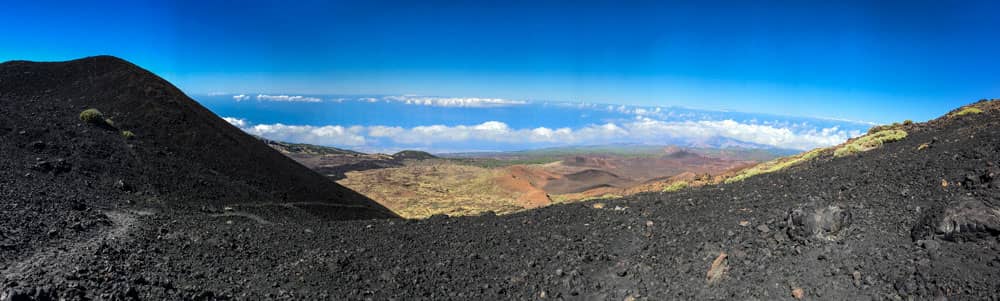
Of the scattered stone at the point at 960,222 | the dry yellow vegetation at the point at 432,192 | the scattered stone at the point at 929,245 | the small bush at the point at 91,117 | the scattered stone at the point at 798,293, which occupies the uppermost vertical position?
the small bush at the point at 91,117

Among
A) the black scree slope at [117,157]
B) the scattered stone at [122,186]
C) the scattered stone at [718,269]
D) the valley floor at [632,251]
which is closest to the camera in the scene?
the valley floor at [632,251]

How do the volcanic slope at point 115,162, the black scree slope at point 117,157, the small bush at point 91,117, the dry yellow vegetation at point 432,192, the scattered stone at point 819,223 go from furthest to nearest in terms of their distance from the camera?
the dry yellow vegetation at point 432,192, the small bush at point 91,117, the black scree slope at point 117,157, the volcanic slope at point 115,162, the scattered stone at point 819,223

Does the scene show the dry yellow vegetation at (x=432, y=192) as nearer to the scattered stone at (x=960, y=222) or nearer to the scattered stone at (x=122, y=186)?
the scattered stone at (x=122, y=186)

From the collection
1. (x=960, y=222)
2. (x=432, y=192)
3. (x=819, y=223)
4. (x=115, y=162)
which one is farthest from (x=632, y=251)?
(x=432, y=192)

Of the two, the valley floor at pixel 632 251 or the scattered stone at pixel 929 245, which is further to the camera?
the valley floor at pixel 632 251

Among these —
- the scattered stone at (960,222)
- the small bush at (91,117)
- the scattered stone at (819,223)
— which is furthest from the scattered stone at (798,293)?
the small bush at (91,117)

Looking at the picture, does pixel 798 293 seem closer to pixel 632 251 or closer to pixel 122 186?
pixel 632 251
